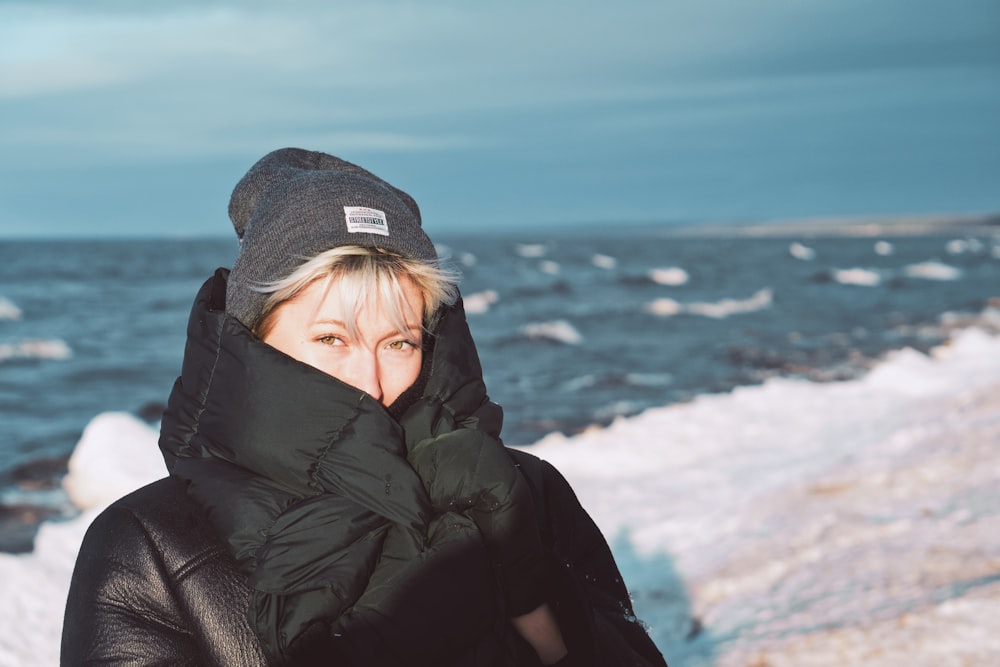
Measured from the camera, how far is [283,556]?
1.79m

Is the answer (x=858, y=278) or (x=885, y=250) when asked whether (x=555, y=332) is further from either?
(x=885, y=250)

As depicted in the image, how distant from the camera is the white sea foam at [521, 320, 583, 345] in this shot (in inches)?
869

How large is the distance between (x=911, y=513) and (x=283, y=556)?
159 inches

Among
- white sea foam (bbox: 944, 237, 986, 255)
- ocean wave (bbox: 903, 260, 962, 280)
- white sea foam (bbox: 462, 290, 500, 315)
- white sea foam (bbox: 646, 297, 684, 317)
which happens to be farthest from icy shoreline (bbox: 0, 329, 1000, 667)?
white sea foam (bbox: 944, 237, 986, 255)

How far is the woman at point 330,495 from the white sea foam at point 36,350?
21.7 metres

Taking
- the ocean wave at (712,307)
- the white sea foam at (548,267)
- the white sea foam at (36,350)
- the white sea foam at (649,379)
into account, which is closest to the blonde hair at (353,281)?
the white sea foam at (649,379)

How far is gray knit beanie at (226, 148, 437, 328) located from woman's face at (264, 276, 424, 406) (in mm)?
65

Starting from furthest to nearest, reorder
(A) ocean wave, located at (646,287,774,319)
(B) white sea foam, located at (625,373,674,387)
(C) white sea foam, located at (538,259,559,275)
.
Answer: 1. (C) white sea foam, located at (538,259,559,275)
2. (A) ocean wave, located at (646,287,774,319)
3. (B) white sea foam, located at (625,373,674,387)

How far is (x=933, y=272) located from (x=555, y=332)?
82.9ft

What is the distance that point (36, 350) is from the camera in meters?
22.9

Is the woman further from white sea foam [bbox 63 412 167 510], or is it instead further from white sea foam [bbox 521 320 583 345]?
white sea foam [bbox 521 320 583 345]

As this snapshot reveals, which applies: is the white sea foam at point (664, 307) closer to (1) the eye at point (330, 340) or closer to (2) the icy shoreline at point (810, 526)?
(2) the icy shoreline at point (810, 526)

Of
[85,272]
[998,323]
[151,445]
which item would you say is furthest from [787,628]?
[85,272]

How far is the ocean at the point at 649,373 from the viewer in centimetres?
656
